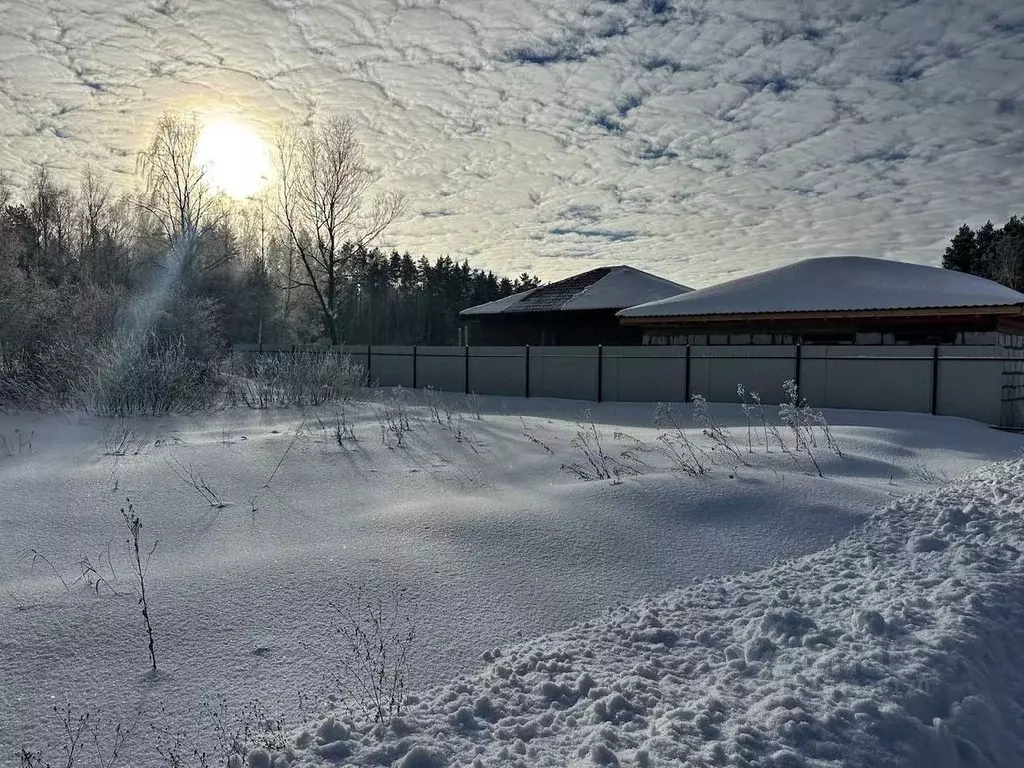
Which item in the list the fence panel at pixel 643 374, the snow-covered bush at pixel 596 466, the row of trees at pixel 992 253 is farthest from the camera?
the row of trees at pixel 992 253

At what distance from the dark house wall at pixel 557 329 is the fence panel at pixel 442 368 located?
6.97m

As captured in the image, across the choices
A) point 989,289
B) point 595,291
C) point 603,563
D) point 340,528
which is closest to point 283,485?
point 340,528

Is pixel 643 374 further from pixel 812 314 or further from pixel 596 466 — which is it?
pixel 596 466

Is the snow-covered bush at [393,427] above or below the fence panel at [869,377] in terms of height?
below

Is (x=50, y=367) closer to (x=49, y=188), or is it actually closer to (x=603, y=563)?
(x=603, y=563)

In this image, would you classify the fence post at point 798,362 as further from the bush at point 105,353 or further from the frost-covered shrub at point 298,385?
the bush at point 105,353

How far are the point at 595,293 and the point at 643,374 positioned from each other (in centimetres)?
998

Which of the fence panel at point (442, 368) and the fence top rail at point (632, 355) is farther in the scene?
the fence panel at point (442, 368)

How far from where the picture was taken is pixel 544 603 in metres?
3.61

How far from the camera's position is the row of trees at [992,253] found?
129ft

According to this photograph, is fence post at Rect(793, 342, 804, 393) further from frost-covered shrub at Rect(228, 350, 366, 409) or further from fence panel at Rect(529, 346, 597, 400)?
frost-covered shrub at Rect(228, 350, 366, 409)

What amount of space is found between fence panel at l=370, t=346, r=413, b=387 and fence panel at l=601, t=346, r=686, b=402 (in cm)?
629

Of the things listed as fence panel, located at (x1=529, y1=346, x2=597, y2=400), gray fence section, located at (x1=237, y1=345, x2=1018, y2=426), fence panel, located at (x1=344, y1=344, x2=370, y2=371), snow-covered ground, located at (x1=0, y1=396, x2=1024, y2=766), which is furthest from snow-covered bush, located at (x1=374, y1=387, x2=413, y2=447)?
fence panel, located at (x1=344, y1=344, x2=370, y2=371)

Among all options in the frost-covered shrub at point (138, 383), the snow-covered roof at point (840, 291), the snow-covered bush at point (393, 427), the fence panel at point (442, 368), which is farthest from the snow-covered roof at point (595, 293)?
the frost-covered shrub at point (138, 383)
